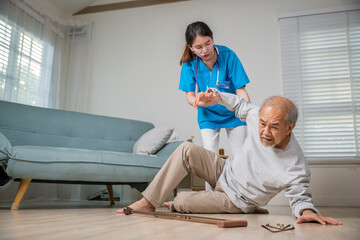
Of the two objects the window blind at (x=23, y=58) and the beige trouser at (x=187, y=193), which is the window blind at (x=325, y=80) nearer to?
the beige trouser at (x=187, y=193)

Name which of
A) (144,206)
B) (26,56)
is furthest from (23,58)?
(144,206)

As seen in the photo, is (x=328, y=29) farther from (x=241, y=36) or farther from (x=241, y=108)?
(x=241, y=108)

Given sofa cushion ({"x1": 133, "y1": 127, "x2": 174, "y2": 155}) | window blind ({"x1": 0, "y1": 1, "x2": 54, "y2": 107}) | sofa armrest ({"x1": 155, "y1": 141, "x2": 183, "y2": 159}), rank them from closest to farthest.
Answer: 1. sofa armrest ({"x1": 155, "y1": 141, "x2": 183, "y2": 159})
2. sofa cushion ({"x1": 133, "y1": 127, "x2": 174, "y2": 155})
3. window blind ({"x1": 0, "y1": 1, "x2": 54, "y2": 107})

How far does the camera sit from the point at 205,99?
1.76 meters

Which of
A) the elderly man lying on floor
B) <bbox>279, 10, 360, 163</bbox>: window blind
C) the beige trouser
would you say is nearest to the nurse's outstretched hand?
the elderly man lying on floor

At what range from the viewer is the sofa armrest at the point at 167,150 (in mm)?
2811

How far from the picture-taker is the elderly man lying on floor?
61.0 inches

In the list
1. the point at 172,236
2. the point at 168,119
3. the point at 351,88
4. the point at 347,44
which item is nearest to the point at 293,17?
the point at 347,44

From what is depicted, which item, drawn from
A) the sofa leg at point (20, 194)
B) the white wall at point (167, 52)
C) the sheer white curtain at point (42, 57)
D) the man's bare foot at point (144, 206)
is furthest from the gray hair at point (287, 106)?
the sheer white curtain at point (42, 57)

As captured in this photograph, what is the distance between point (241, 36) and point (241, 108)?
244cm

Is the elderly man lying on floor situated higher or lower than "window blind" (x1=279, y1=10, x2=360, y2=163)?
lower

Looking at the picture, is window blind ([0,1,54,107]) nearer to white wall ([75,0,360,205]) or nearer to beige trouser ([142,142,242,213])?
white wall ([75,0,360,205])

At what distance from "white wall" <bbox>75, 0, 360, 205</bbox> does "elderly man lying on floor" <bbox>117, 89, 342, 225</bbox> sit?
1.93 meters

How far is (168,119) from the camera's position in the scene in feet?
13.3
